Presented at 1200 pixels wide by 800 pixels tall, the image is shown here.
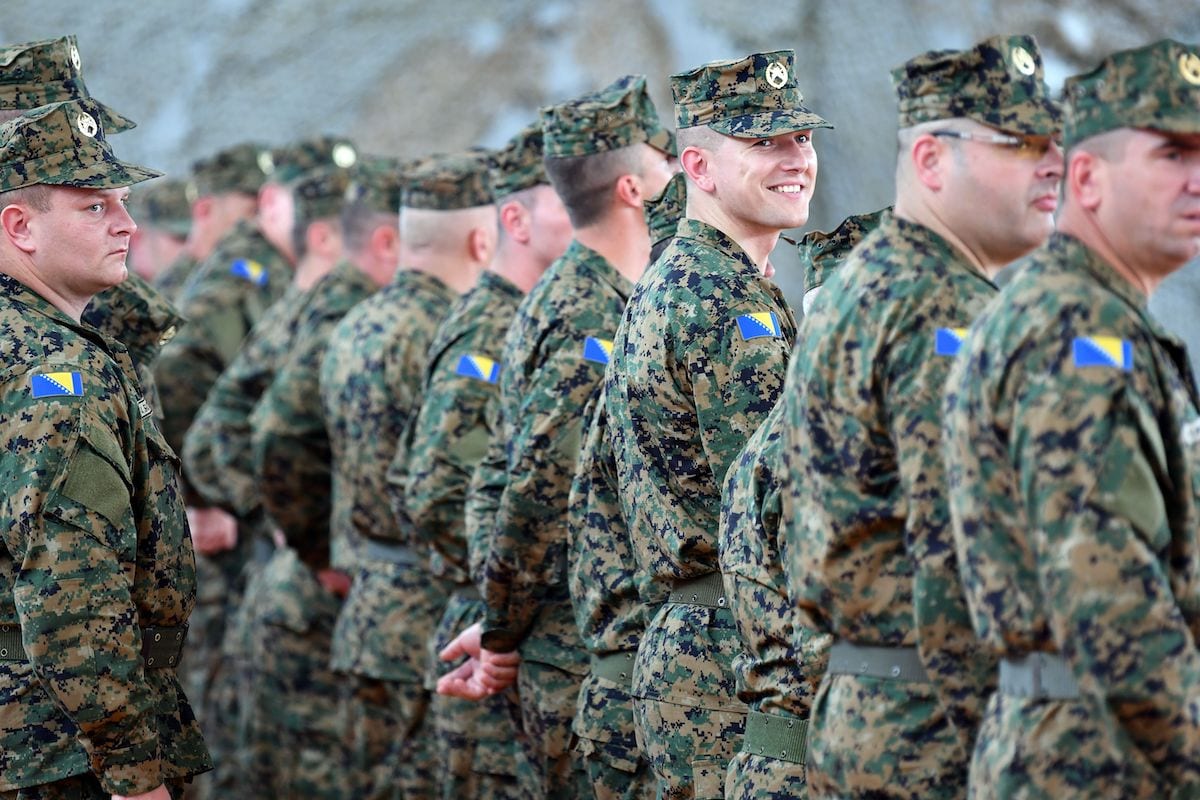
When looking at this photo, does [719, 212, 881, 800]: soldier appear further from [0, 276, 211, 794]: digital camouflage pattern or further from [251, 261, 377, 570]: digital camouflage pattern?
[251, 261, 377, 570]: digital camouflage pattern

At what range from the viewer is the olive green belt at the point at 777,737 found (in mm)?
3633

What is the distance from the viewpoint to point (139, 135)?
1524 cm

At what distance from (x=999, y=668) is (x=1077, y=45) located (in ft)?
33.2

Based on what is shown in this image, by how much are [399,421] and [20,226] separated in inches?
86.8

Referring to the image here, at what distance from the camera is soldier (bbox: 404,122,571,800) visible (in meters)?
5.63

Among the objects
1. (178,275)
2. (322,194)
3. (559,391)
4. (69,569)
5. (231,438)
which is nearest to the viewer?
(69,569)

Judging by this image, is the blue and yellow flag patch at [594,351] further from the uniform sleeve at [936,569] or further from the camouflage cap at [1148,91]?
the camouflage cap at [1148,91]

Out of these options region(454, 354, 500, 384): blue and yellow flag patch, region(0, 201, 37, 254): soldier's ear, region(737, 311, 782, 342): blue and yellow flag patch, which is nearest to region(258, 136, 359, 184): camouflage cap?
region(454, 354, 500, 384): blue and yellow flag patch

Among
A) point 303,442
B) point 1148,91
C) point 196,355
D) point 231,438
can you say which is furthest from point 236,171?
point 1148,91

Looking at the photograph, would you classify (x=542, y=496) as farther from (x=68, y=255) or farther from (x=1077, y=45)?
(x=1077, y=45)

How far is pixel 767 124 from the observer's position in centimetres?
427

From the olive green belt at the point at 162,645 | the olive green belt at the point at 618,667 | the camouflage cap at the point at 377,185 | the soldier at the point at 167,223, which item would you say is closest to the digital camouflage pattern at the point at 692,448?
the olive green belt at the point at 618,667

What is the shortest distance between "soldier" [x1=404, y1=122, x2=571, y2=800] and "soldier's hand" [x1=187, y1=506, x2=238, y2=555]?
2.89 metres

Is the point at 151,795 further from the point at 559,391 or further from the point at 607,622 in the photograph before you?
the point at 559,391
